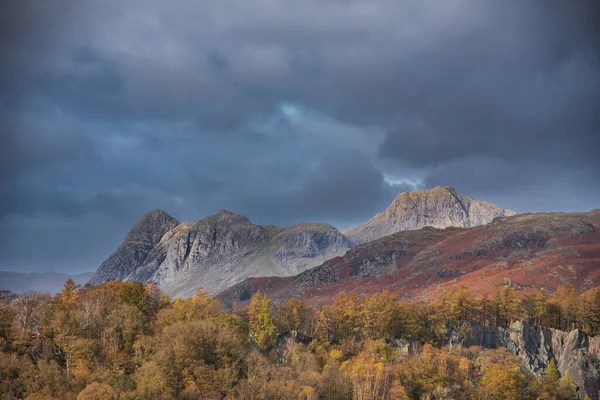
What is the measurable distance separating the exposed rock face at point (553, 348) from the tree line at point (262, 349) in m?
5.43

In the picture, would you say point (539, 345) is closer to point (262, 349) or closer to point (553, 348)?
point (553, 348)

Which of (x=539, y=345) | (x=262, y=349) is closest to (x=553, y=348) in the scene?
(x=539, y=345)

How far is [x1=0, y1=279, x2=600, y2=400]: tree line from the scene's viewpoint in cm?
10088

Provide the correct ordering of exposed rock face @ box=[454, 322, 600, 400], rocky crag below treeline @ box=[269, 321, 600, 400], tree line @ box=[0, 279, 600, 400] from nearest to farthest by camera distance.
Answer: tree line @ box=[0, 279, 600, 400] < exposed rock face @ box=[454, 322, 600, 400] < rocky crag below treeline @ box=[269, 321, 600, 400]

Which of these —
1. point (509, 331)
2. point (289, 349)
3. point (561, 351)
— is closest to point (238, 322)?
point (289, 349)

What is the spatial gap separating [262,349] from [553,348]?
94.2 metres

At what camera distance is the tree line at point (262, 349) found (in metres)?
101

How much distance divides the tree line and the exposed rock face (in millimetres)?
5426

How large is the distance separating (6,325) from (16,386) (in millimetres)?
24800

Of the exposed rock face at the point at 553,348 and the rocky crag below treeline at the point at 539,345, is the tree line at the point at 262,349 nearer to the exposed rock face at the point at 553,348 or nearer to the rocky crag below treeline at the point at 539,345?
the rocky crag below treeline at the point at 539,345

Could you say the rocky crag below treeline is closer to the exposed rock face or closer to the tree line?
the exposed rock face

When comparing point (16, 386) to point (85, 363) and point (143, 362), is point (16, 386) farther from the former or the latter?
point (143, 362)

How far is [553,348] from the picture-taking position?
491ft

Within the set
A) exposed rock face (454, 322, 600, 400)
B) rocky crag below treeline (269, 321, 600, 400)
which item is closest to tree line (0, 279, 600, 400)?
rocky crag below treeline (269, 321, 600, 400)
